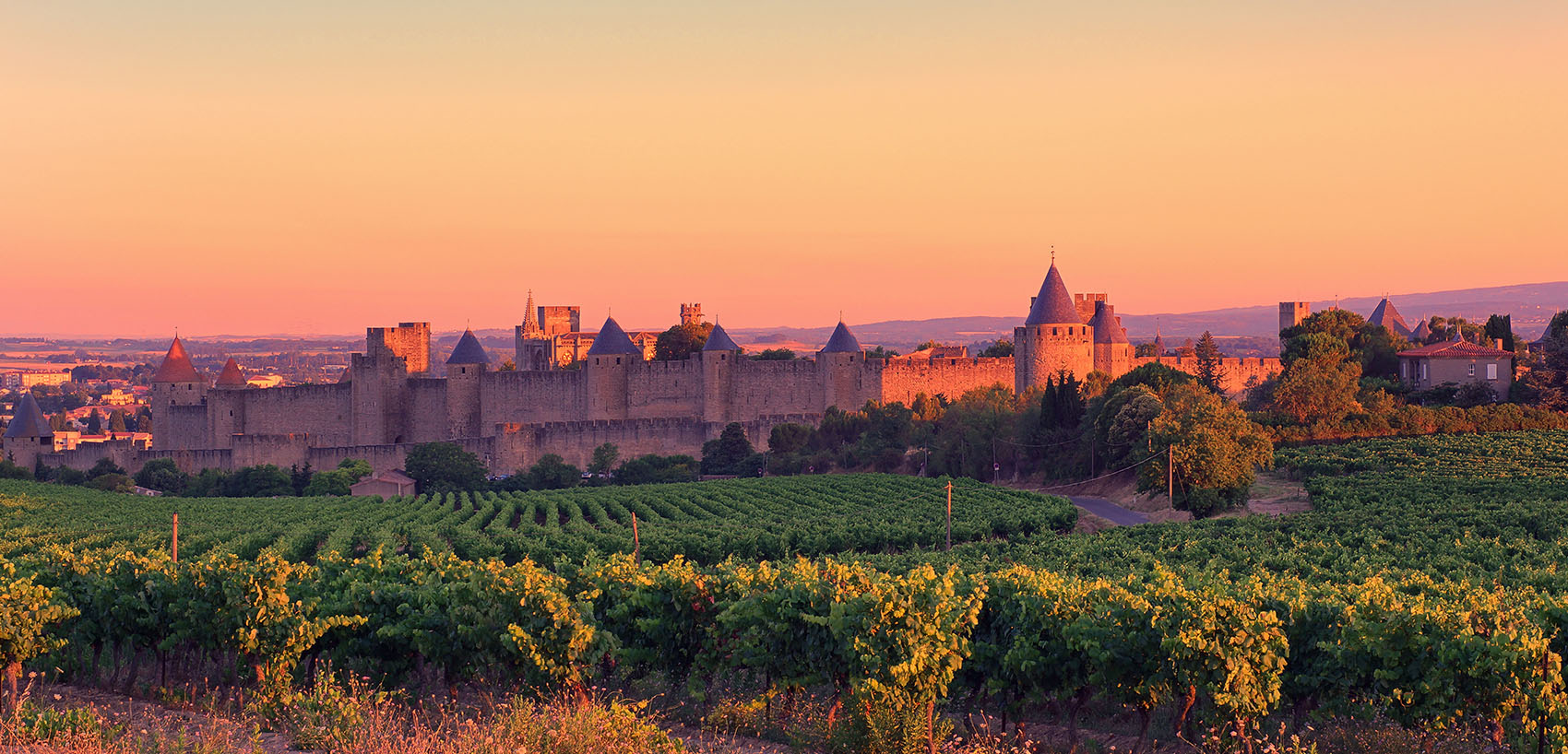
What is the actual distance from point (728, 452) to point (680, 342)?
11.3 metres

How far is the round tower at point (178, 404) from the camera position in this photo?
44406mm

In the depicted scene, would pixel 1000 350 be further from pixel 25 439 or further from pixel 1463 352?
pixel 25 439

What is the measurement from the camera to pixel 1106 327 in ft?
141

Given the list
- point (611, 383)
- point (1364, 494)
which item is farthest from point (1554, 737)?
point (611, 383)

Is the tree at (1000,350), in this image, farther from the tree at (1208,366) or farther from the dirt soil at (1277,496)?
the dirt soil at (1277,496)

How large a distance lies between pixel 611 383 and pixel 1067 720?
108ft

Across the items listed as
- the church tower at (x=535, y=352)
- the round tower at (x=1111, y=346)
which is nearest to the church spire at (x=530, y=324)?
the church tower at (x=535, y=352)

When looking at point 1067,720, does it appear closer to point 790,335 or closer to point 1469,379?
point 1469,379

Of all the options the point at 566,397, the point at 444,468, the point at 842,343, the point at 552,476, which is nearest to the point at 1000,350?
the point at 842,343

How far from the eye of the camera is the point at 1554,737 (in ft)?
25.0

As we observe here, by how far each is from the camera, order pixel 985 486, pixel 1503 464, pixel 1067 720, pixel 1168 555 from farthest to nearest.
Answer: pixel 985 486 → pixel 1503 464 → pixel 1168 555 → pixel 1067 720

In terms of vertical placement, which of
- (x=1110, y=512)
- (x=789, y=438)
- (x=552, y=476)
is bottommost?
(x=1110, y=512)

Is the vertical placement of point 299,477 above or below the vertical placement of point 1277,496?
below

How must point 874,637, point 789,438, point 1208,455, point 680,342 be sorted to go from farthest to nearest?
point 680,342 → point 789,438 → point 1208,455 → point 874,637
